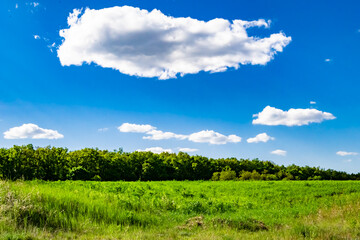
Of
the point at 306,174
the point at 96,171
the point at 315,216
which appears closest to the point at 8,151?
the point at 96,171

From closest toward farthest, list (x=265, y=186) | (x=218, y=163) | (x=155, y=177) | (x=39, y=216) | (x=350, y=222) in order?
(x=39, y=216), (x=350, y=222), (x=265, y=186), (x=155, y=177), (x=218, y=163)

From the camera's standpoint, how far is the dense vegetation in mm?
46250

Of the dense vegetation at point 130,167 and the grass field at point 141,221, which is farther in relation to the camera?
the dense vegetation at point 130,167

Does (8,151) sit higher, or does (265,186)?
(8,151)

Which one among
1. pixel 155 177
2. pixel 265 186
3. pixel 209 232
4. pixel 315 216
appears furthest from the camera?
pixel 155 177

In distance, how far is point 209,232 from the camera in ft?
39.3

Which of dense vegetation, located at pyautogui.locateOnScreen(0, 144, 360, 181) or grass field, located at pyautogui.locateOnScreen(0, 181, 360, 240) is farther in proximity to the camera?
dense vegetation, located at pyautogui.locateOnScreen(0, 144, 360, 181)

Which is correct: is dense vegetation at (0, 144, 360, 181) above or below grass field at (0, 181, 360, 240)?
above

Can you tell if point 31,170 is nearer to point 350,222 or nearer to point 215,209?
point 215,209

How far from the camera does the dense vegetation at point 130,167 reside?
1821 inches

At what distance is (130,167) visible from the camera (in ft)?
179

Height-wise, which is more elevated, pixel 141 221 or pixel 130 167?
pixel 130 167

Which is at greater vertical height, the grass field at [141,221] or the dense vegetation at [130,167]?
the dense vegetation at [130,167]

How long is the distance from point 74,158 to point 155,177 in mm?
13360
